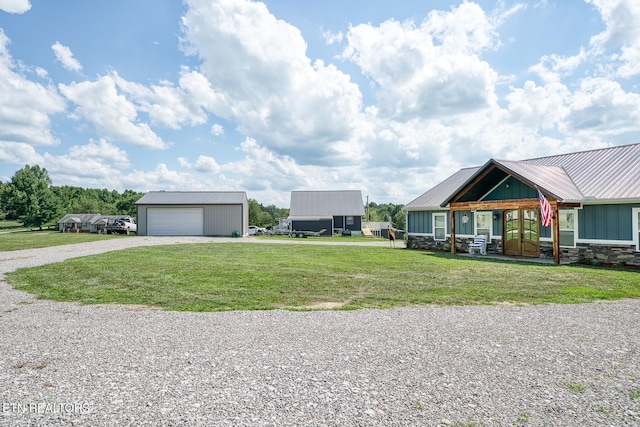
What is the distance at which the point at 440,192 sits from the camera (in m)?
21.2

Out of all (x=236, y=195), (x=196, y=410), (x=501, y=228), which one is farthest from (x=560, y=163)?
(x=236, y=195)

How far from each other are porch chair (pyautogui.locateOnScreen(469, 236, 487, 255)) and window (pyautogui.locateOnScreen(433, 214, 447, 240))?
2.40 m

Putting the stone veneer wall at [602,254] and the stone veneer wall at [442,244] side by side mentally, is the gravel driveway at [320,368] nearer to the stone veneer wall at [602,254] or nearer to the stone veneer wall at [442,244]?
the stone veneer wall at [602,254]

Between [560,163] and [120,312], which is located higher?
[560,163]

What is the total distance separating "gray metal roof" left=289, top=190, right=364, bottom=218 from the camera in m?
40.8

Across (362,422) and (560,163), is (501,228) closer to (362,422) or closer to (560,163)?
(560,163)

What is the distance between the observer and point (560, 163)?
57.2ft

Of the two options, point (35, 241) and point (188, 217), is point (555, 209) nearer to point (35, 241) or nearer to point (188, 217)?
point (35, 241)

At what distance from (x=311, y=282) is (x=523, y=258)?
10.2m

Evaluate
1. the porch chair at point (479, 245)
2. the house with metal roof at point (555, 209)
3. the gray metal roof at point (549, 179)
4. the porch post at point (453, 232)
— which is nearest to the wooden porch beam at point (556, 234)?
the house with metal roof at point (555, 209)

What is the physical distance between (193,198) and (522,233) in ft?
85.7

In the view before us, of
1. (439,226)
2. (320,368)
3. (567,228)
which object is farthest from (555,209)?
(320,368)

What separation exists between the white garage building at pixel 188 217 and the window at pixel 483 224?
20.4m

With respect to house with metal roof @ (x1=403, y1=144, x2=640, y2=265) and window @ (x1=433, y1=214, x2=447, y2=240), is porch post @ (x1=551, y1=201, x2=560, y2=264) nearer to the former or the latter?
house with metal roof @ (x1=403, y1=144, x2=640, y2=265)
